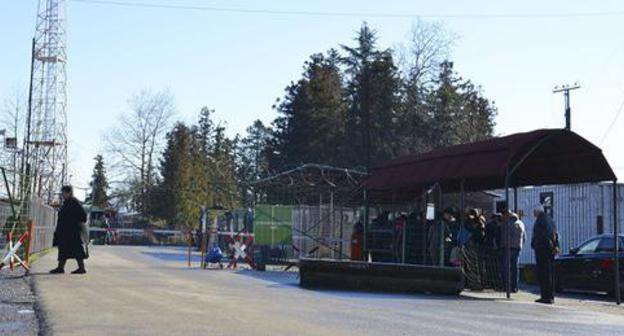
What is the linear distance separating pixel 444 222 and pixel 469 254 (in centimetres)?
104

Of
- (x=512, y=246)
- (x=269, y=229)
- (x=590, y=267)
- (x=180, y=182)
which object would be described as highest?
(x=180, y=182)

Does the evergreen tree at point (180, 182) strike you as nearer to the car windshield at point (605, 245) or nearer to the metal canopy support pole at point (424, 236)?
the metal canopy support pole at point (424, 236)

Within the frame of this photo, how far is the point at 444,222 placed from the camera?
60.7 feet

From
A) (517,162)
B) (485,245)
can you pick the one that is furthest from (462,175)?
(485,245)

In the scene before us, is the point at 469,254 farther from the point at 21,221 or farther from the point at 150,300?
the point at 21,221

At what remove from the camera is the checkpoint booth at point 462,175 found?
16672 millimetres

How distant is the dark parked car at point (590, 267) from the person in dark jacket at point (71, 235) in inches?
450

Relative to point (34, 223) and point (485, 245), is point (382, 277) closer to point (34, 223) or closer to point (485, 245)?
point (485, 245)

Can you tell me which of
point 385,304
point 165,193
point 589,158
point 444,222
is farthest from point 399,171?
point 165,193

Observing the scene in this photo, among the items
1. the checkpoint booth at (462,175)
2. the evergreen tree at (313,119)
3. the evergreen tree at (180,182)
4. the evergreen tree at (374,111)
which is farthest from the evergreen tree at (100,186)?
the checkpoint booth at (462,175)

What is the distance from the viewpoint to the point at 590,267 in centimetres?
1986

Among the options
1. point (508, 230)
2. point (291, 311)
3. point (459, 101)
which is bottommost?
point (291, 311)

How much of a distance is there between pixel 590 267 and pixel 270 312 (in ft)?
35.6

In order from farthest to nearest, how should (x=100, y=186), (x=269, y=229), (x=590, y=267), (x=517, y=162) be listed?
(x=100, y=186), (x=269, y=229), (x=590, y=267), (x=517, y=162)
